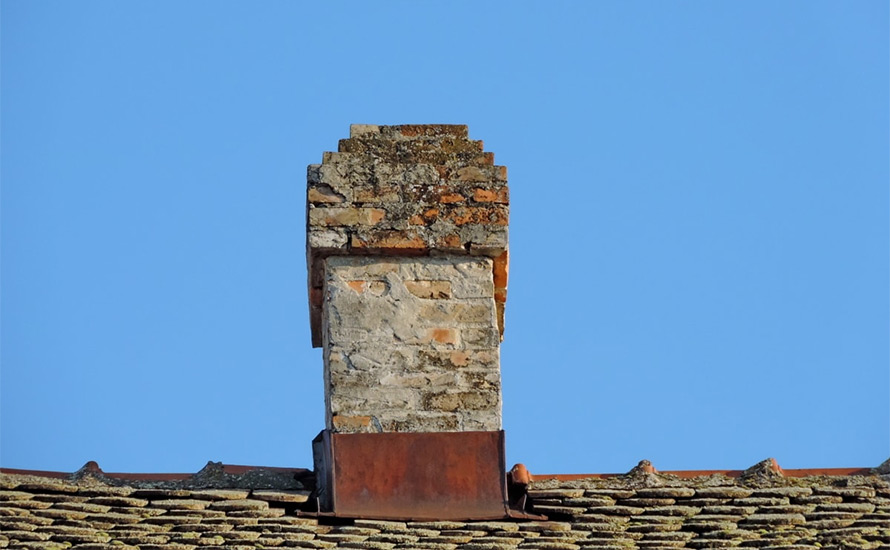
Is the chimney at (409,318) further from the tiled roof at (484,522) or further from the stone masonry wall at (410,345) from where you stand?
the tiled roof at (484,522)

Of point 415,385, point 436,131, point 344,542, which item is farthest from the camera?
point 436,131

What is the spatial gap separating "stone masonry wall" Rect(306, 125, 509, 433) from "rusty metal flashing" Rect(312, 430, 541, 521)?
0.07m

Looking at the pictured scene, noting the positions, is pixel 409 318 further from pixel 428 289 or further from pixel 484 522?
pixel 484 522

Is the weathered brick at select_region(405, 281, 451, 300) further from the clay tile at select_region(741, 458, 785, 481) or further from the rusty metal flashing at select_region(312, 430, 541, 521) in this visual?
the clay tile at select_region(741, 458, 785, 481)

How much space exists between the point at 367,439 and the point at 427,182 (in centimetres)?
122

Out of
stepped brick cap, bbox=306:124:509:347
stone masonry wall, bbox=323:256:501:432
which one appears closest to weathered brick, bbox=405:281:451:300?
stone masonry wall, bbox=323:256:501:432

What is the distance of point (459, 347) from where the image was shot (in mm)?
7891

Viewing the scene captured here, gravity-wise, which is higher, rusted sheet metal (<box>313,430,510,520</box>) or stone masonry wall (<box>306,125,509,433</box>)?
stone masonry wall (<box>306,125,509,433</box>)

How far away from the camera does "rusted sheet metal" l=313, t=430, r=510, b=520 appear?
762cm

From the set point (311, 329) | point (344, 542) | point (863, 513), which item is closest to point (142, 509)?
point (344, 542)

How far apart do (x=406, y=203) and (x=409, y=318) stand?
0.55 m

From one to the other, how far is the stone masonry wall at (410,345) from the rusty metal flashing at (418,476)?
0.22ft

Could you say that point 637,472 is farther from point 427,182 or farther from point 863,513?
point 427,182

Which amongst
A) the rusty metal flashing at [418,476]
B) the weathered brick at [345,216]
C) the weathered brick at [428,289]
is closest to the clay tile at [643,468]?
the rusty metal flashing at [418,476]
